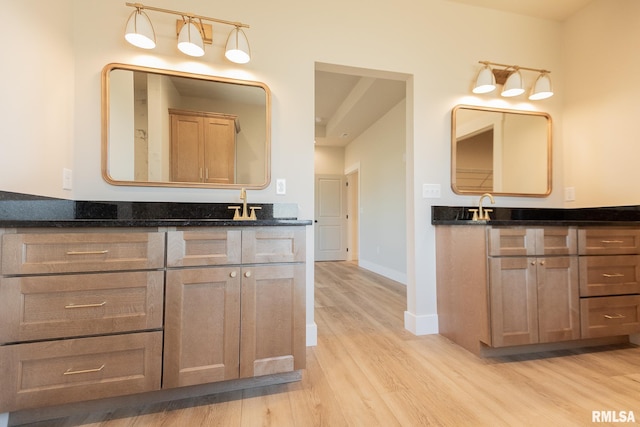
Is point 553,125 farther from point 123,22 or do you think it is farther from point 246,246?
point 123,22

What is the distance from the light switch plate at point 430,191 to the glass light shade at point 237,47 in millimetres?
1600

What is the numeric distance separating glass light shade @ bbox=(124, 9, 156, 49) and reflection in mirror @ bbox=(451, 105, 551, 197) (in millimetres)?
2267

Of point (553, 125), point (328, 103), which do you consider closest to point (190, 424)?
point (553, 125)

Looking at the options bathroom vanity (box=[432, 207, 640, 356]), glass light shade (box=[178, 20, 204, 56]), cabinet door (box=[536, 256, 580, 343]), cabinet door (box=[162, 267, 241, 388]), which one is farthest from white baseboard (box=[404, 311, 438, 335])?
glass light shade (box=[178, 20, 204, 56])

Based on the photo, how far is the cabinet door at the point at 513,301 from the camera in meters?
1.66

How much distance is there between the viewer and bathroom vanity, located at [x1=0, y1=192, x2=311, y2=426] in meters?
1.06

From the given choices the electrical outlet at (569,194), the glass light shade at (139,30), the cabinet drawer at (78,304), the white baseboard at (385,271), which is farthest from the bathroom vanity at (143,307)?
the white baseboard at (385,271)

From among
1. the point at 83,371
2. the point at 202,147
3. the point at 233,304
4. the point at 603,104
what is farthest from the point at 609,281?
the point at 83,371

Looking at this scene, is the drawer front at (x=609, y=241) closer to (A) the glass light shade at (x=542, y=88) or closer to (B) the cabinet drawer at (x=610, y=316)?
(B) the cabinet drawer at (x=610, y=316)

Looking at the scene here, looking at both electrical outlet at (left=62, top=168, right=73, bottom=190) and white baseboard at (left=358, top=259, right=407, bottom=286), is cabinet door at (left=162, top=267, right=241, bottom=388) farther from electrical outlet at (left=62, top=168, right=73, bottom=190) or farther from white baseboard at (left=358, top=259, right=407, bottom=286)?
white baseboard at (left=358, top=259, right=407, bottom=286)

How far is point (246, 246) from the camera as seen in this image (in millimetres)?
1325

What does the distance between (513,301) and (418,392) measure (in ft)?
2.76

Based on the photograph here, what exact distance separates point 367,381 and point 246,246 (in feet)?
3.21

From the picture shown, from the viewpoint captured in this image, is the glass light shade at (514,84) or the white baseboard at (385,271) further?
the white baseboard at (385,271)
